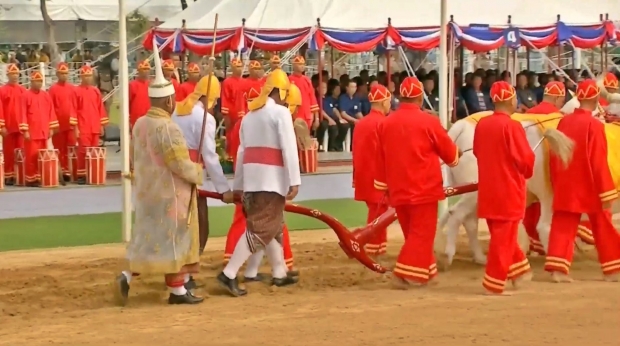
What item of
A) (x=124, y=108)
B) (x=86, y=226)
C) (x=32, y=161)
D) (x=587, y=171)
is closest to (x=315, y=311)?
(x=587, y=171)

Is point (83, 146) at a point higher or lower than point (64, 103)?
lower

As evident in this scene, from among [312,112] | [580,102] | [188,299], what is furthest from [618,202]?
[312,112]

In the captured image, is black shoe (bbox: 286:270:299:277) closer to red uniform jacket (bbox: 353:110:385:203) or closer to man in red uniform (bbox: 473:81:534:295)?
red uniform jacket (bbox: 353:110:385:203)

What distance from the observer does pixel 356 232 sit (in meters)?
9.62

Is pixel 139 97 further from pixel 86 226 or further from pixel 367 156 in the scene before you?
A: pixel 367 156

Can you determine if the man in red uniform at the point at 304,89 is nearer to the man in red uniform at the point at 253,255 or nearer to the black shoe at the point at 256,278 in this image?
the man in red uniform at the point at 253,255

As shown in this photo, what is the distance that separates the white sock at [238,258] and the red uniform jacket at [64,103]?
9.23m

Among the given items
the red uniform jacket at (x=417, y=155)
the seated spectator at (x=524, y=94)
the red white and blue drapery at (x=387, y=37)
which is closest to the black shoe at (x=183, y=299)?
the red uniform jacket at (x=417, y=155)

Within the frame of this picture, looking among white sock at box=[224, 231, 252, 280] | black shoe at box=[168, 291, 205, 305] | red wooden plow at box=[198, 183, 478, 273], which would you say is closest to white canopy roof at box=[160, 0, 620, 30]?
red wooden plow at box=[198, 183, 478, 273]

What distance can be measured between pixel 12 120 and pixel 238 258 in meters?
9.35

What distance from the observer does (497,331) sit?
7.47 metres

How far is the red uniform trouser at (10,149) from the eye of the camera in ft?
57.5

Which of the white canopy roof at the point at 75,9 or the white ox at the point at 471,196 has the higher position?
the white canopy roof at the point at 75,9

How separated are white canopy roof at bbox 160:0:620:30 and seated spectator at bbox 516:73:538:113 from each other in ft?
5.43
